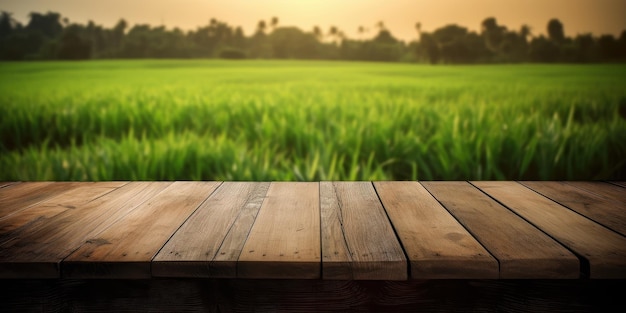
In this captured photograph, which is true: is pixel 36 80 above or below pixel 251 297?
above

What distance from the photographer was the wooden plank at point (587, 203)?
1.15 meters

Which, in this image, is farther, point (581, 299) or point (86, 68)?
point (86, 68)

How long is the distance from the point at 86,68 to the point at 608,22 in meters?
3.39

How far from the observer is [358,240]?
3.19 feet

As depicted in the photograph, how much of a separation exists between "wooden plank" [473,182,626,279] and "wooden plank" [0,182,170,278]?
0.98m

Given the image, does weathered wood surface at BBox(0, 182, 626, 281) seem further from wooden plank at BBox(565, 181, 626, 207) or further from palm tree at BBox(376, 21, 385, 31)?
palm tree at BBox(376, 21, 385, 31)

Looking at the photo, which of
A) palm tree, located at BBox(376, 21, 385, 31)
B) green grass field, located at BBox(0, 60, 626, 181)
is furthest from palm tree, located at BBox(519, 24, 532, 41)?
palm tree, located at BBox(376, 21, 385, 31)

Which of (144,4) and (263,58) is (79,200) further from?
(263,58)

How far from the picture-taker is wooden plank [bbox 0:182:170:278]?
85 centimetres

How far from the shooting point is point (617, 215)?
1211 millimetres

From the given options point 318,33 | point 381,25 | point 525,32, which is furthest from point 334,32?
point 525,32

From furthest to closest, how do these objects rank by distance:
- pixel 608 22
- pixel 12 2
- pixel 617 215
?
pixel 12 2
pixel 608 22
pixel 617 215

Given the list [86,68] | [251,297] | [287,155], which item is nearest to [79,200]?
[251,297]

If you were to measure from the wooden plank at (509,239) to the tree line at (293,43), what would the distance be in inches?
61.3
